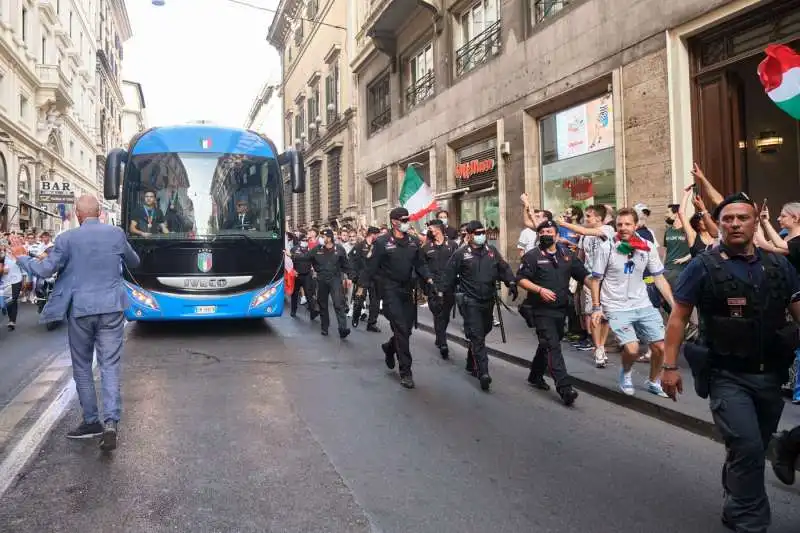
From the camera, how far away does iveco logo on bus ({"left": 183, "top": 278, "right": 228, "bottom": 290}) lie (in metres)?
9.55

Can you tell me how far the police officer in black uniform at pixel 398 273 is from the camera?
7055mm

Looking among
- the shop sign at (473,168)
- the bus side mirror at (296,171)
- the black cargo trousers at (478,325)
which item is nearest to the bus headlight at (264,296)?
the bus side mirror at (296,171)

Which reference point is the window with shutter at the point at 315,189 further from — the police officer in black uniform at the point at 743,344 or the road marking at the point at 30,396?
the police officer in black uniform at the point at 743,344

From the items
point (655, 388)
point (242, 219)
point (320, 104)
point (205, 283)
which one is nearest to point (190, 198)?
point (242, 219)

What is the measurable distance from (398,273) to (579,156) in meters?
6.49

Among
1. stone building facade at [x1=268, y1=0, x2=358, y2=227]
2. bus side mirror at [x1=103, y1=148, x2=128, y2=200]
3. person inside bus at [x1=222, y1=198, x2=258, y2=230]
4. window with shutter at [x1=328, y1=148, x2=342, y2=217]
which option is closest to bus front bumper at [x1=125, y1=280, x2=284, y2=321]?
person inside bus at [x1=222, y1=198, x2=258, y2=230]

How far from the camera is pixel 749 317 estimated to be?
307 centimetres

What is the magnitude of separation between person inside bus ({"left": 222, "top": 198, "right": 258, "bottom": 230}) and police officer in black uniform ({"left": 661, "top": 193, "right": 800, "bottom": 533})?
778cm

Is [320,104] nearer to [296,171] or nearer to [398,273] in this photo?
[296,171]

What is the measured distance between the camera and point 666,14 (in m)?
9.41

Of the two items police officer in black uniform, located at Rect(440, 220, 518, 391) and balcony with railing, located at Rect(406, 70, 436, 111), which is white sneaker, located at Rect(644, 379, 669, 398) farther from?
balcony with railing, located at Rect(406, 70, 436, 111)

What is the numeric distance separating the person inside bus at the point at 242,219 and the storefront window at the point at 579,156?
6121mm

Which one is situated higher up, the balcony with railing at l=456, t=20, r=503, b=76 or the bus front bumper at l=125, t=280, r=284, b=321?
the balcony with railing at l=456, t=20, r=503, b=76

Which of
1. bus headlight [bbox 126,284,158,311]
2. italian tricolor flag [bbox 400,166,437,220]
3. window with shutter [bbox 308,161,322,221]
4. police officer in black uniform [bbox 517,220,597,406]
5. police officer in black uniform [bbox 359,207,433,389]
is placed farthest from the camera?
window with shutter [bbox 308,161,322,221]
